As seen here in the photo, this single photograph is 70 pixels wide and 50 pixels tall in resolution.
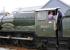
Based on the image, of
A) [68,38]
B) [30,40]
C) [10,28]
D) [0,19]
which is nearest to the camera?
[68,38]

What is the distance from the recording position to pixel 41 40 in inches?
269

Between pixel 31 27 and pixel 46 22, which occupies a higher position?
pixel 46 22

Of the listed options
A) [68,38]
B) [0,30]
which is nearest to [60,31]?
[68,38]

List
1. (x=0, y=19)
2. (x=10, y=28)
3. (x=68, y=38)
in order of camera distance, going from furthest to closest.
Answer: (x=0, y=19)
(x=10, y=28)
(x=68, y=38)

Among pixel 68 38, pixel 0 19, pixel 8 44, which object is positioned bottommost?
pixel 8 44

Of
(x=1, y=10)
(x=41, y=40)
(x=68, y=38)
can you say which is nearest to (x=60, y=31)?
(x=68, y=38)

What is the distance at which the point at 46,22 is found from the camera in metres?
6.70

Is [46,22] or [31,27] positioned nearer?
[46,22]

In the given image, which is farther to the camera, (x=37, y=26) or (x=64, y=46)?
(x=37, y=26)

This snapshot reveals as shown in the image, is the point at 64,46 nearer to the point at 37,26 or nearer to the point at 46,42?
the point at 46,42

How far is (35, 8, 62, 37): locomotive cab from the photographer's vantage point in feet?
21.2

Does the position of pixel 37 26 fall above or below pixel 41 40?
above

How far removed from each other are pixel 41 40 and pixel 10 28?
202 centimetres

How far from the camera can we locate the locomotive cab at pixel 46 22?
255 inches
